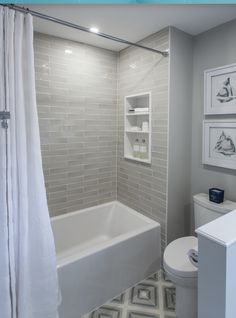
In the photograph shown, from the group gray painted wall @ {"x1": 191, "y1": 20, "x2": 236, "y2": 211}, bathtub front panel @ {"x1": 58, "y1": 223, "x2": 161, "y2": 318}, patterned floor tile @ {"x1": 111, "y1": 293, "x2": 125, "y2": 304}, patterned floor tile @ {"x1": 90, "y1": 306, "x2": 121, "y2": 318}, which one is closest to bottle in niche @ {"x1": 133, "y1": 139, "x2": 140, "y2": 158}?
gray painted wall @ {"x1": 191, "y1": 20, "x2": 236, "y2": 211}

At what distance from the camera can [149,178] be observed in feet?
7.84

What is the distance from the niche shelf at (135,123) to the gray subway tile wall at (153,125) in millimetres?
78

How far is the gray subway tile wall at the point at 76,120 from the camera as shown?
2281 mm

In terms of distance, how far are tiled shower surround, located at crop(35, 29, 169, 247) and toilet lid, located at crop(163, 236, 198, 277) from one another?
39cm

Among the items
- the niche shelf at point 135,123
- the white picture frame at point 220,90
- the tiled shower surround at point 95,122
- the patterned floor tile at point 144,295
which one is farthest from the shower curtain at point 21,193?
the white picture frame at point 220,90

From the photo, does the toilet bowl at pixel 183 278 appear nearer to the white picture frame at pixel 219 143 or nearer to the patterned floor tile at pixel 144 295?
the patterned floor tile at pixel 144 295

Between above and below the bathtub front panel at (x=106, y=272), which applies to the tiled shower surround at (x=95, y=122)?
above

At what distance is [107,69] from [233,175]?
1815 millimetres

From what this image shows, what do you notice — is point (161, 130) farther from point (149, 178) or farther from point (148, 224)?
point (148, 224)

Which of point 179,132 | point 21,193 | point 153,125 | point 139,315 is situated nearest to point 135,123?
point 153,125

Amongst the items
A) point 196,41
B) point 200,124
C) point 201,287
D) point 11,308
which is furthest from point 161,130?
point 11,308

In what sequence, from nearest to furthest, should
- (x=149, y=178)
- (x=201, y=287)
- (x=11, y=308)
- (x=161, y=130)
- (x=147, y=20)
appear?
(x=201, y=287)
(x=11, y=308)
(x=147, y=20)
(x=161, y=130)
(x=149, y=178)

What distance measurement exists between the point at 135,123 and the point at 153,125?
476 mm

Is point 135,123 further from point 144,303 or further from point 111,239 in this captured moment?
point 144,303
